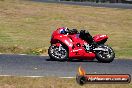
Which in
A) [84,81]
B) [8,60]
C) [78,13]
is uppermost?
[84,81]

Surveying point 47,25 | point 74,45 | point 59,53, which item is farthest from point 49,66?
point 47,25

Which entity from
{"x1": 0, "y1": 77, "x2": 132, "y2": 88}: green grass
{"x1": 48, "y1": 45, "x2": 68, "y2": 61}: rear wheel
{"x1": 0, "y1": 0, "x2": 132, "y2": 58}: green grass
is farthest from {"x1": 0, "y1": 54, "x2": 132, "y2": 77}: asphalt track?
{"x1": 0, "y1": 0, "x2": 132, "y2": 58}: green grass

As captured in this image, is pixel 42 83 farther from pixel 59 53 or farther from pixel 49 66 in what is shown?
pixel 59 53

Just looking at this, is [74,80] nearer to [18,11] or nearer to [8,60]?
[8,60]

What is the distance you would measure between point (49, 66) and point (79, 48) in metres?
1.86

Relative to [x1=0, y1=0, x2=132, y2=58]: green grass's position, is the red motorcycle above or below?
above

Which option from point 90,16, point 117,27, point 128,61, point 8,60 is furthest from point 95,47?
point 90,16

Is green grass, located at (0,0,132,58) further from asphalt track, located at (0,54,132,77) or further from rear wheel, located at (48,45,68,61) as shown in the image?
rear wheel, located at (48,45,68,61)

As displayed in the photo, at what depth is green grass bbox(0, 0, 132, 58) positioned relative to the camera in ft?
74.5

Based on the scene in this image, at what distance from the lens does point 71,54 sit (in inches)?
683

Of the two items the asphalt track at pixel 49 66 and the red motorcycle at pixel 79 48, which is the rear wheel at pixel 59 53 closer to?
the red motorcycle at pixel 79 48

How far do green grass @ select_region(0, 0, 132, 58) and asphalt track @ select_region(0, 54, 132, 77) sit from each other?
7.89ft

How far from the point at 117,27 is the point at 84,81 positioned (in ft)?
80.2

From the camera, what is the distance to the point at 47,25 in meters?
33.8
